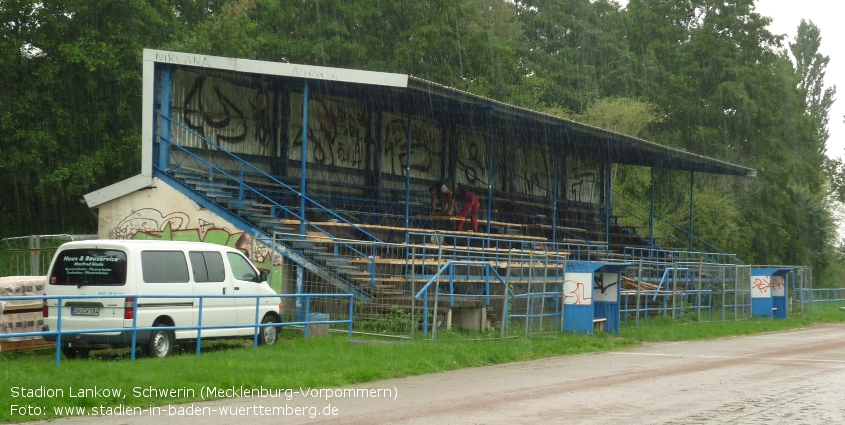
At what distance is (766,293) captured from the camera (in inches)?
1284

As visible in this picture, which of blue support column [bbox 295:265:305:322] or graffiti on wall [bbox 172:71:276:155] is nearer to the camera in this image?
blue support column [bbox 295:265:305:322]

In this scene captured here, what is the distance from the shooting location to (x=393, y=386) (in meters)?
13.3

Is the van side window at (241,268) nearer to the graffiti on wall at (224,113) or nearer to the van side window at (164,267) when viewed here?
the van side window at (164,267)

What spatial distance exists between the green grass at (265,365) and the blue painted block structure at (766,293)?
1360 cm

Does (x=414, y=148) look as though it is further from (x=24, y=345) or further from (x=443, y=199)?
(x=24, y=345)

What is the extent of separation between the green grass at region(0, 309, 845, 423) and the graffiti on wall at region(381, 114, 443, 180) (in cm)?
1278

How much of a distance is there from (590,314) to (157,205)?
11149mm

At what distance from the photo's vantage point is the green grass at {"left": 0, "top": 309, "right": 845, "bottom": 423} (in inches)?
439

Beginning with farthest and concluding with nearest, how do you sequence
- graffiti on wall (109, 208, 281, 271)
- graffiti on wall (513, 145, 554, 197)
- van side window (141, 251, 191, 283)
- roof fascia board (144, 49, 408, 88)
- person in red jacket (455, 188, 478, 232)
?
graffiti on wall (513, 145, 554, 197), person in red jacket (455, 188, 478, 232), roof fascia board (144, 49, 408, 88), graffiti on wall (109, 208, 281, 271), van side window (141, 251, 191, 283)

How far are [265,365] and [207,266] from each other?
350 centimetres

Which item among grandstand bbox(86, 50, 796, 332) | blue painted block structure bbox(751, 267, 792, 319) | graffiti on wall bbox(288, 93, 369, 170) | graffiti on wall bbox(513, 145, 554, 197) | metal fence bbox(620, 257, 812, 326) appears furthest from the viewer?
graffiti on wall bbox(513, 145, 554, 197)

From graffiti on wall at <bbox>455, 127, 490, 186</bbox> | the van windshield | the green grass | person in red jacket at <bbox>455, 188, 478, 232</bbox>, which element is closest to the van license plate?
the van windshield

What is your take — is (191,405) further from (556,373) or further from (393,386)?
(556,373)

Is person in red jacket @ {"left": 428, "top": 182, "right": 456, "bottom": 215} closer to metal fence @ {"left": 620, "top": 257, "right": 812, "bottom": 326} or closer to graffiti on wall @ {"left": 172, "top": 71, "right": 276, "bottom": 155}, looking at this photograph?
graffiti on wall @ {"left": 172, "top": 71, "right": 276, "bottom": 155}
